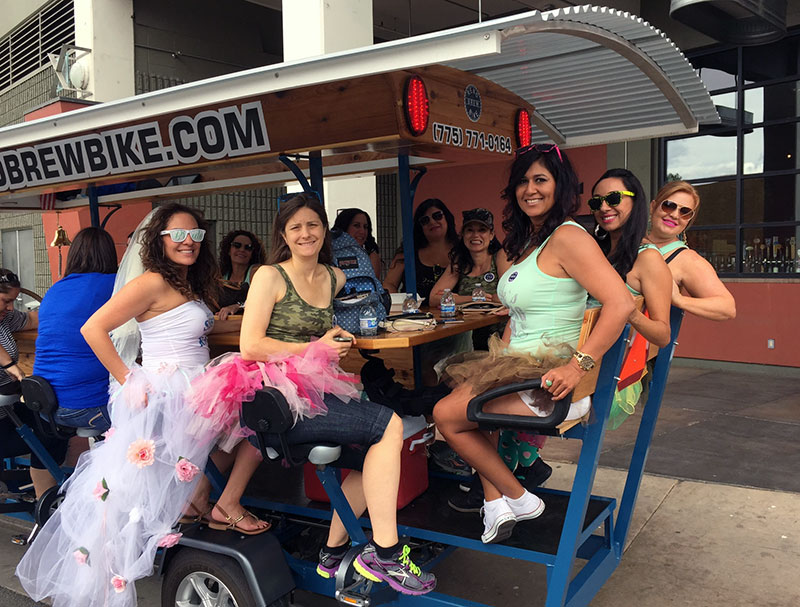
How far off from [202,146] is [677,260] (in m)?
2.55

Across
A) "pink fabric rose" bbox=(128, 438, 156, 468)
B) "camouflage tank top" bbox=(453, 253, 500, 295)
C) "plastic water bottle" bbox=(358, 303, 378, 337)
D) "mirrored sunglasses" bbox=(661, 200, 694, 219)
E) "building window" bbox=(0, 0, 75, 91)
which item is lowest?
"pink fabric rose" bbox=(128, 438, 156, 468)

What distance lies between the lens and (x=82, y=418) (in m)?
3.74

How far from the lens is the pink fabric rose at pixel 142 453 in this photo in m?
2.95

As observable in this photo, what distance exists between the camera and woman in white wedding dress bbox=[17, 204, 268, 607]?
9.54ft

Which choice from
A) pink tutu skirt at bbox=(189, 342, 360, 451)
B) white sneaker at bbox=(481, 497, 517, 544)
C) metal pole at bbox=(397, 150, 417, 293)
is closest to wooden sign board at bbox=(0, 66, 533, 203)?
metal pole at bbox=(397, 150, 417, 293)

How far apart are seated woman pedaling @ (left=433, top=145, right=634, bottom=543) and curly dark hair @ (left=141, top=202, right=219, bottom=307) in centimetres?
143

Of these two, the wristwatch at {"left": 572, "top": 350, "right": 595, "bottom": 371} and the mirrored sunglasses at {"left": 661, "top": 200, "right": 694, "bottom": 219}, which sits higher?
the mirrored sunglasses at {"left": 661, "top": 200, "right": 694, "bottom": 219}

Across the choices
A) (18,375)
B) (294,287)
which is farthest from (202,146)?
(18,375)

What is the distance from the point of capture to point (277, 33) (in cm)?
1147

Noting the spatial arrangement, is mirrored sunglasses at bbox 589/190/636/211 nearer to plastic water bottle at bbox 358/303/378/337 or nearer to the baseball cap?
plastic water bottle at bbox 358/303/378/337

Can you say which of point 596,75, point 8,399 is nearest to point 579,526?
point 596,75

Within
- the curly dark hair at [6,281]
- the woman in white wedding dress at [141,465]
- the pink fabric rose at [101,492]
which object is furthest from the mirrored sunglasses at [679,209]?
the curly dark hair at [6,281]

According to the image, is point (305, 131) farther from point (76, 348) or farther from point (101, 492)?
point (101, 492)

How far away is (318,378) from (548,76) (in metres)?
2.36
